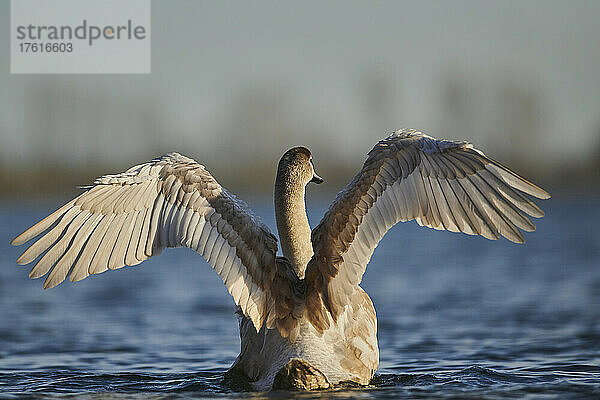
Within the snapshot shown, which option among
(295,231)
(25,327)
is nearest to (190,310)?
(25,327)

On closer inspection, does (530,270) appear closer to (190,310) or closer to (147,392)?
(190,310)

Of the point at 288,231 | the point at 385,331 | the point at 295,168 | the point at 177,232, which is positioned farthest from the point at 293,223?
the point at 385,331

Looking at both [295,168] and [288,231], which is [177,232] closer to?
[288,231]

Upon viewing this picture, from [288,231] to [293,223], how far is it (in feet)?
0.31

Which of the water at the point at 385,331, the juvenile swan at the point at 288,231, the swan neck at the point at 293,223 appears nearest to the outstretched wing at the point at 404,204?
the juvenile swan at the point at 288,231

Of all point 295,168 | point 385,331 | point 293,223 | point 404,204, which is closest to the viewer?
point 404,204

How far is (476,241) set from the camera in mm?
34375

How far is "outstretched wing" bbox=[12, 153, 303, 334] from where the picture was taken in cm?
849

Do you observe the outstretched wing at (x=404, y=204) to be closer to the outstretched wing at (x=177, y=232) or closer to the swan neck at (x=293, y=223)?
the swan neck at (x=293, y=223)

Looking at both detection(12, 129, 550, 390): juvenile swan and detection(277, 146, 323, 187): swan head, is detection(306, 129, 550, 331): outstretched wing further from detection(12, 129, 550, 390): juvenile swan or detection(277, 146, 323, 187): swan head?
detection(277, 146, 323, 187): swan head

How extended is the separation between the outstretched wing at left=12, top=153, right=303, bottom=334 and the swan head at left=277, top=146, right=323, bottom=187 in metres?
0.55

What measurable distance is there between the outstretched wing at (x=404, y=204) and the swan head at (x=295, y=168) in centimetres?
51

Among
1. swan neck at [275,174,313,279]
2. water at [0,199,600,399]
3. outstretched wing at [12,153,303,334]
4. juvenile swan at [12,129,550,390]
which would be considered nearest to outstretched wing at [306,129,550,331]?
juvenile swan at [12,129,550,390]

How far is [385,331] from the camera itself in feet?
46.2
